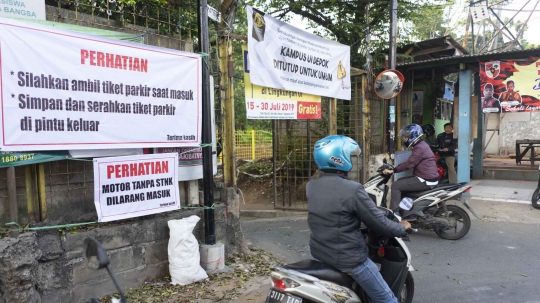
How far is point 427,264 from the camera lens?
511 cm

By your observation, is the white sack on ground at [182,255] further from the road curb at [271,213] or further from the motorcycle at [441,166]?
the motorcycle at [441,166]

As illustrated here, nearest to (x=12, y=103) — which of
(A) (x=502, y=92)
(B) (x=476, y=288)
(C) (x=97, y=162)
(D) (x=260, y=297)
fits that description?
(C) (x=97, y=162)

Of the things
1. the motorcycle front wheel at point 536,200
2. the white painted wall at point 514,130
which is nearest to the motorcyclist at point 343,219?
the motorcycle front wheel at point 536,200

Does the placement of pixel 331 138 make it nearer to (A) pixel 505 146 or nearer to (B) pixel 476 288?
(B) pixel 476 288

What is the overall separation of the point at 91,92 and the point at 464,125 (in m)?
8.74

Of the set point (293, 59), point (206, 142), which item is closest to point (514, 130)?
point (293, 59)

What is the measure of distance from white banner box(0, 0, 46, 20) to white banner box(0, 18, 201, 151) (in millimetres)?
261

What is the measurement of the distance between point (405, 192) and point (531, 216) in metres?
3.17

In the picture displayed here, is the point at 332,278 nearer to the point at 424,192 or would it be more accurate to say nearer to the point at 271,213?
the point at 424,192

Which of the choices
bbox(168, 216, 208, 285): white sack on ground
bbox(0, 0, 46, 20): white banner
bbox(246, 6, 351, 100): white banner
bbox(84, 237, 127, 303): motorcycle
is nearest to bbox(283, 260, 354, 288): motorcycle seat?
bbox(84, 237, 127, 303): motorcycle

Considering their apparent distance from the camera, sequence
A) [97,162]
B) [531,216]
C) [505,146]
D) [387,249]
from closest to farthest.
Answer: [387,249] < [97,162] < [531,216] < [505,146]

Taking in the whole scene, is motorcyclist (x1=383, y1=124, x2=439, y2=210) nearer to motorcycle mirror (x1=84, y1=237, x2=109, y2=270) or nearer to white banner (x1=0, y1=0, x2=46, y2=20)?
white banner (x1=0, y1=0, x2=46, y2=20)

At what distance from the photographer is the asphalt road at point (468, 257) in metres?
4.19

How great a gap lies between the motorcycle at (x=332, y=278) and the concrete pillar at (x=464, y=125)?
7411 mm
